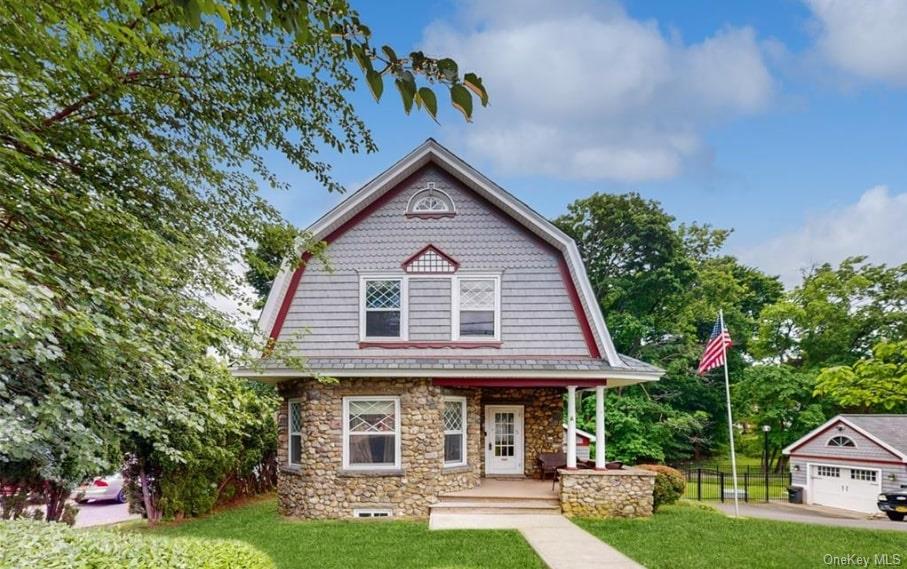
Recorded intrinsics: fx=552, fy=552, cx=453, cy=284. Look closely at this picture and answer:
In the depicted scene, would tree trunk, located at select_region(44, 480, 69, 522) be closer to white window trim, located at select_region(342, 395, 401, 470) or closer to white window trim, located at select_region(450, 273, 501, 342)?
white window trim, located at select_region(342, 395, 401, 470)

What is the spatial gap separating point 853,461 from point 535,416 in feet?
52.2

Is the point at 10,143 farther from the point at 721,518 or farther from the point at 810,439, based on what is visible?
the point at 810,439

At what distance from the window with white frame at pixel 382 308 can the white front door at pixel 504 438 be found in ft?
11.3

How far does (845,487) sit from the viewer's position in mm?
21656

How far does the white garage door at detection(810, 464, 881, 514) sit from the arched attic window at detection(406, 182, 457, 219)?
19.8m

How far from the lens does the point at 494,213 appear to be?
39.0ft

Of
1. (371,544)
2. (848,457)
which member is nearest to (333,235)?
(371,544)

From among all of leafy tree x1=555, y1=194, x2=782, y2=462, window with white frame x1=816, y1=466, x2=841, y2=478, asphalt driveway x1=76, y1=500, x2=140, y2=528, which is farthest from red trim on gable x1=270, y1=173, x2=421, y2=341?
window with white frame x1=816, y1=466, x2=841, y2=478

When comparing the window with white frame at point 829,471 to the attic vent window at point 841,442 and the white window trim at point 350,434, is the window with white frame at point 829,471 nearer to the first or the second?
the attic vent window at point 841,442

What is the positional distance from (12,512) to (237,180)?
828cm

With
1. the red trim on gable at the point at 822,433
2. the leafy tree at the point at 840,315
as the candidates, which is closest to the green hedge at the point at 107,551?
the red trim on gable at the point at 822,433

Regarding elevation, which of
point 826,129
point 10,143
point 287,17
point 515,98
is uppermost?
point 826,129

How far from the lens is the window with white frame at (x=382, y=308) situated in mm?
11422

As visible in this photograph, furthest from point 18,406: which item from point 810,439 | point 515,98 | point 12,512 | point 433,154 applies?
point 810,439
